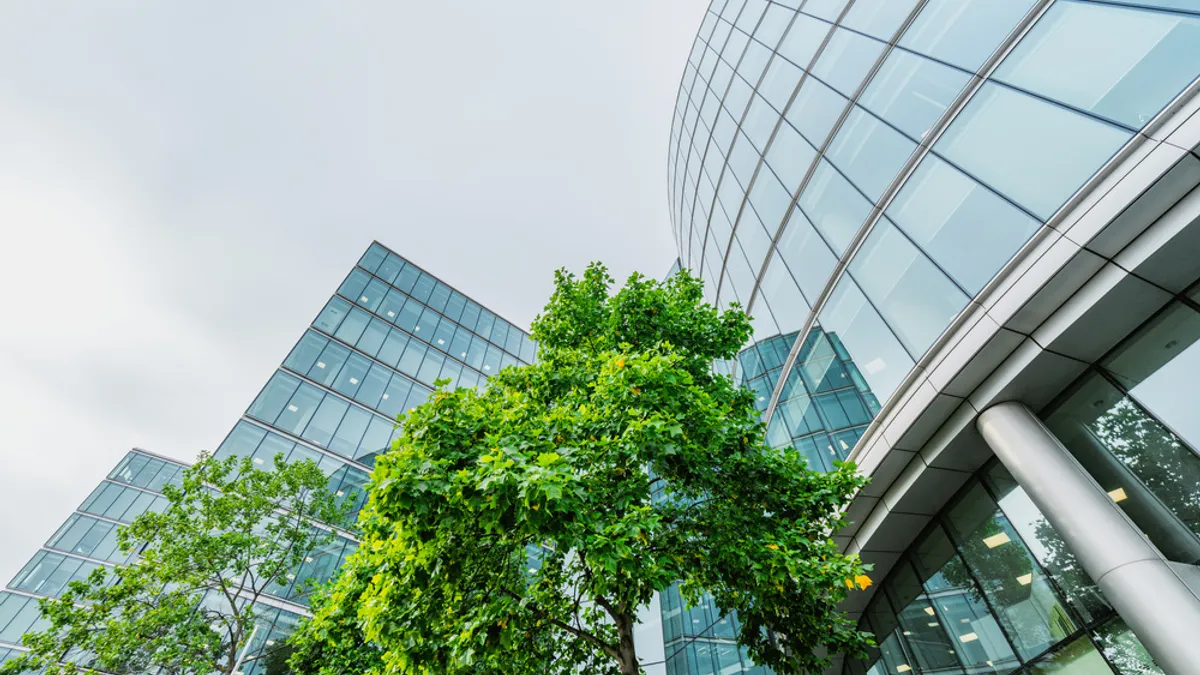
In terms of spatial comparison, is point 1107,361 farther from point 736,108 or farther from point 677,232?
point 677,232

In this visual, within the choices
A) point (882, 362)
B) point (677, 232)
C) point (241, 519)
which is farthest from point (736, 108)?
point (241, 519)

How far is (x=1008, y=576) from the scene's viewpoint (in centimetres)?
717

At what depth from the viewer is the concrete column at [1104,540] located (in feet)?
14.7

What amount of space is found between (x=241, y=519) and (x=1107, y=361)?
19.6 m

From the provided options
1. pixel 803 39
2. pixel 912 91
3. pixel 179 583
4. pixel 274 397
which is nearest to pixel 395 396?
pixel 274 397

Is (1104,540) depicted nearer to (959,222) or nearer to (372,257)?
(959,222)

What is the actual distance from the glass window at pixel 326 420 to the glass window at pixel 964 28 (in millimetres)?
23923

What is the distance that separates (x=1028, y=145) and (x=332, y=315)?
26707 mm

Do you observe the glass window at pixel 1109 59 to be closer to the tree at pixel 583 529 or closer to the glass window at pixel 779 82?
the tree at pixel 583 529

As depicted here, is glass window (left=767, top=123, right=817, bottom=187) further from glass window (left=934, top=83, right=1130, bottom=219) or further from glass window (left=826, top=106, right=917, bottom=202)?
glass window (left=934, top=83, right=1130, bottom=219)

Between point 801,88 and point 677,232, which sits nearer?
point 801,88

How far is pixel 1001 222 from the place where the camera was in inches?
254

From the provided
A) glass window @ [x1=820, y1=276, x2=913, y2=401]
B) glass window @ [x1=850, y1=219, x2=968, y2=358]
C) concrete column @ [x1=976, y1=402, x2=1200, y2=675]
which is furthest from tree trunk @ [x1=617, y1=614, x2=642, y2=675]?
glass window @ [x1=850, y1=219, x2=968, y2=358]

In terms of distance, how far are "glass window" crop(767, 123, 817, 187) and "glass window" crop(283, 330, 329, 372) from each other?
21391 mm
